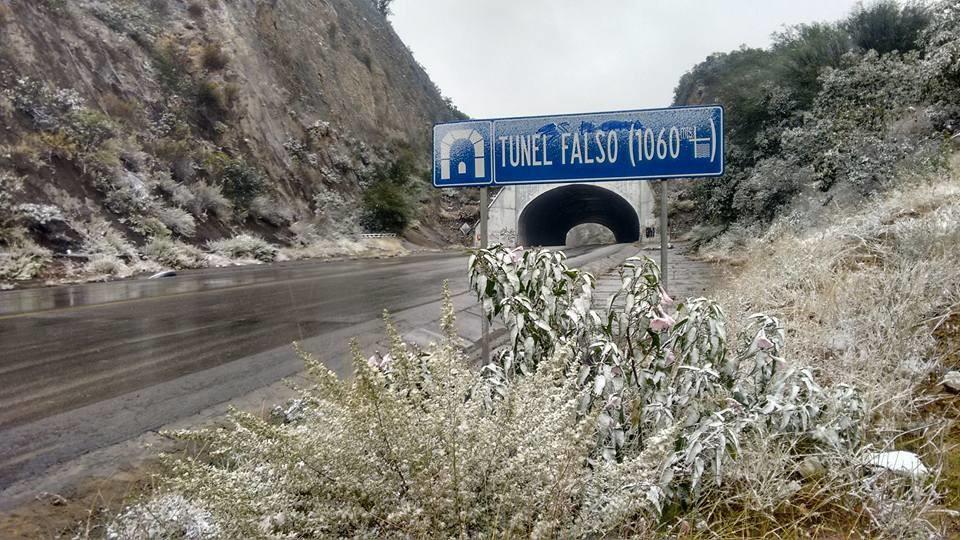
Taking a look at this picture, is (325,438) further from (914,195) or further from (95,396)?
(914,195)

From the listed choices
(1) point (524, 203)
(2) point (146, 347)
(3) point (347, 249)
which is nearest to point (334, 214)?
(3) point (347, 249)

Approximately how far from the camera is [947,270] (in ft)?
13.8

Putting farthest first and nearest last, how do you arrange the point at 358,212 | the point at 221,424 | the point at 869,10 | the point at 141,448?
the point at 358,212
the point at 869,10
the point at 221,424
the point at 141,448

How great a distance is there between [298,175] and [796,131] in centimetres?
2331

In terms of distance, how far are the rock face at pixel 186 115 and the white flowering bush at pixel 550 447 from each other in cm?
1642

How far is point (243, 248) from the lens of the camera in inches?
784

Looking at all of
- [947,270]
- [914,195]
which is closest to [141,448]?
[947,270]

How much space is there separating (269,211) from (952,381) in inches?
966

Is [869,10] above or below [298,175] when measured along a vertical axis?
above

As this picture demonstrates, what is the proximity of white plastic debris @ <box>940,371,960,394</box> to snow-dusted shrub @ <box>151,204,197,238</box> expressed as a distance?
19.6 metres

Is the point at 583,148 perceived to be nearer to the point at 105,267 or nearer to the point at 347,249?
the point at 105,267

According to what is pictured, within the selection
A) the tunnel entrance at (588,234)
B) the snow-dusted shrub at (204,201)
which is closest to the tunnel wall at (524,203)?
the snow-dusted shrub at (204,201)

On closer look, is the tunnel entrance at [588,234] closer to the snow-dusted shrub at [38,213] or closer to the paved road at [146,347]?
the snow-dusted shrub at [38,213]

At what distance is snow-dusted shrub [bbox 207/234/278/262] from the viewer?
760 inches
